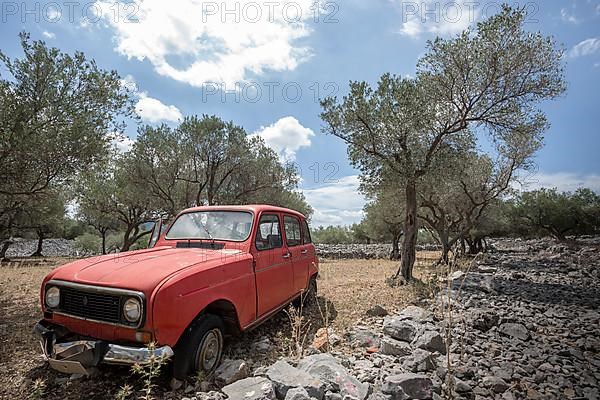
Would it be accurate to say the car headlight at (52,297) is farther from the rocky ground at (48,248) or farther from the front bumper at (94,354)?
the rocky ground at (48,248)

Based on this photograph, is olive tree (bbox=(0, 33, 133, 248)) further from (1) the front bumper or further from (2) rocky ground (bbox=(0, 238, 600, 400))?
(1) the front bumper

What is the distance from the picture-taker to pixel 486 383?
3.46 m

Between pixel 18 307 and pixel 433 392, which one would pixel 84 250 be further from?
pixel 433 392

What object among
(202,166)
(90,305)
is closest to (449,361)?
(90,305)

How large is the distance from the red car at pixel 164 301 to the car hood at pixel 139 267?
0.04 feet

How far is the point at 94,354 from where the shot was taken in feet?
10.2

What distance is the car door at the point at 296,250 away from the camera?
6.06 m

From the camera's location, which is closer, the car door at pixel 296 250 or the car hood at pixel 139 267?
the car hood at pixel 139 267

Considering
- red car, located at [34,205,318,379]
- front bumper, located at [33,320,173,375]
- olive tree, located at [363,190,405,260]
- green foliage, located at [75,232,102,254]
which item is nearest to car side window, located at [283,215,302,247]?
red car, located at [34,205,318,379]

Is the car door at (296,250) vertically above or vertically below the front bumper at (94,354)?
above

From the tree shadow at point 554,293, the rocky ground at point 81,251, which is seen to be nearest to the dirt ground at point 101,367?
the tree shadow at point 554,293

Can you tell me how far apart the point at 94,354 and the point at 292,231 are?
3874 mm

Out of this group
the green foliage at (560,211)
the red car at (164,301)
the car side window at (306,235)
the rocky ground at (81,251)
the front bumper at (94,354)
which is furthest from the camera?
the rocky ground at (81,251)

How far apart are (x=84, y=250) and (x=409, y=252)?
37.7 meters
